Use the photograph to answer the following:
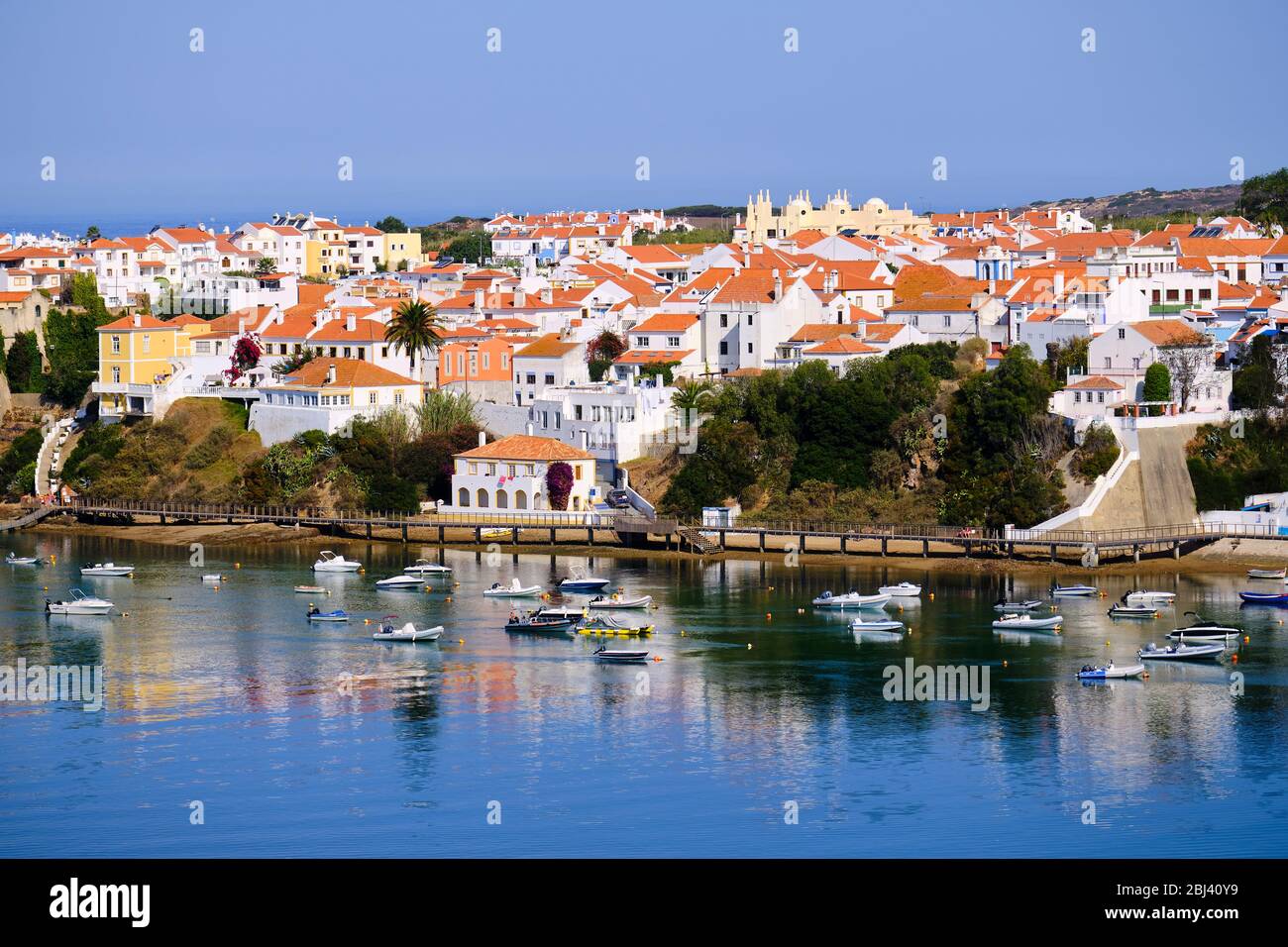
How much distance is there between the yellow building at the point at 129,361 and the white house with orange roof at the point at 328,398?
5553 mm

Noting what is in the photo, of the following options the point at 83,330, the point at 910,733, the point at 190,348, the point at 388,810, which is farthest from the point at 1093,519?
the point at 83,330

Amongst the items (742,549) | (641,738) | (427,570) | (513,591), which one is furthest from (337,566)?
(641,738)

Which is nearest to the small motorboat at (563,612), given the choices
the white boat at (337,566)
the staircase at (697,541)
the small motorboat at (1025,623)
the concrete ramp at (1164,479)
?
the white boat at (337,566)

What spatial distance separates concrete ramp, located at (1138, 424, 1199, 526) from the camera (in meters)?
57.7

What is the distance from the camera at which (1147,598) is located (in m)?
50.2

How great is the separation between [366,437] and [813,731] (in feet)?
97.2

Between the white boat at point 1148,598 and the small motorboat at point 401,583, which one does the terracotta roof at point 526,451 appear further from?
the white boat at point 1148,598

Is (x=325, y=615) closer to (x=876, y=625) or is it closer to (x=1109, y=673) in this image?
(x=876, y=625)

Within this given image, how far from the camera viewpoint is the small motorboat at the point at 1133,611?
162ft

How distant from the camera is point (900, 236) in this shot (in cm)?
9788

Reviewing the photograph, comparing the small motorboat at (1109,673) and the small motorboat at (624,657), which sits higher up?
the small motorboat at (624,657)

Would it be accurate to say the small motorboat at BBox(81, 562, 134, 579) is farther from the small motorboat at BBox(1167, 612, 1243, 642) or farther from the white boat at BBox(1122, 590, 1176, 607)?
the small motorboat at BBox(1167, 612, 1243, 642)
